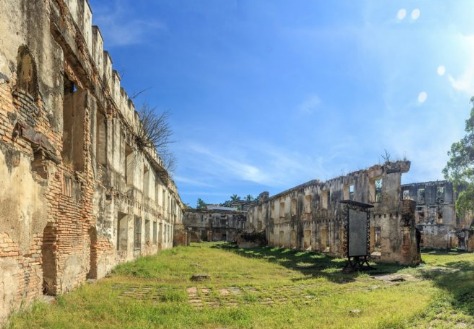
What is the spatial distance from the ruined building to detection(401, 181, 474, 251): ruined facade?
2916cm

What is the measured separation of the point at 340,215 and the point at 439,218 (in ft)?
64.0

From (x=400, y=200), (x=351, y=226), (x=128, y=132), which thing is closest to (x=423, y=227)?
(x=400, y=200)

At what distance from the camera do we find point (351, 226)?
1438 cm

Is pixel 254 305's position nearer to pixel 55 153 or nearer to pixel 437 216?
pixel 55 153

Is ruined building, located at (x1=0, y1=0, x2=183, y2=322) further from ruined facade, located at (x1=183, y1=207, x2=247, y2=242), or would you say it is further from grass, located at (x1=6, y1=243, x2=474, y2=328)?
ruined facade, located at (x1=183, y1=207, x2=247, y2=242)

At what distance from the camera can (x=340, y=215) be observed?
22.1m

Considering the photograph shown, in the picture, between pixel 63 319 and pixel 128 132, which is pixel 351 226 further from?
pixel 63 319

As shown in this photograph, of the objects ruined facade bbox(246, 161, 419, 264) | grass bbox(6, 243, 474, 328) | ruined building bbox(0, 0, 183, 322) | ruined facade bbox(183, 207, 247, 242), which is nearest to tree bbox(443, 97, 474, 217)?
ruined facade bbox(246, 161, 419, 264)

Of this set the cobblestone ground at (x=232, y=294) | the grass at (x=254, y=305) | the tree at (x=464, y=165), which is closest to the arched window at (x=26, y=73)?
the grass at (x=254, y=305)

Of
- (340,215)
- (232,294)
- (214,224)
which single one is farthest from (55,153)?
(214,224)

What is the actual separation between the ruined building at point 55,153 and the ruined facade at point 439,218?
2916 centimetres

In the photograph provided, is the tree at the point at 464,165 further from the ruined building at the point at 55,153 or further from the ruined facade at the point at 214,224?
the ruined facade at the point at 214,224

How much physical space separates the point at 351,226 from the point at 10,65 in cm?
1207

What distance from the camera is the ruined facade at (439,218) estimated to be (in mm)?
35031
